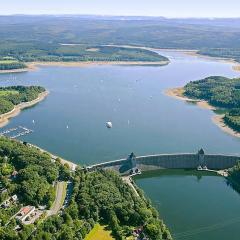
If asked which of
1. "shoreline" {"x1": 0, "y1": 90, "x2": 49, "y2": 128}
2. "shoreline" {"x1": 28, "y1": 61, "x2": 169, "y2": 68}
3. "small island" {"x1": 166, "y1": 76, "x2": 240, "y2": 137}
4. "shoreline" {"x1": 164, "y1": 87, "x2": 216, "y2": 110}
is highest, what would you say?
"small island" {"x1": 166, "y1": 76, "x2": 240, "y2": 137}

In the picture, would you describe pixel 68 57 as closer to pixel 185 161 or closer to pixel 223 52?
pixel 223 52

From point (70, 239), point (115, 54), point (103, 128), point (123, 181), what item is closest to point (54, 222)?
point (70, 239)

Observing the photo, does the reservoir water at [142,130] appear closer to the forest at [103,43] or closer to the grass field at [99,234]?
the grass field at [99,234]

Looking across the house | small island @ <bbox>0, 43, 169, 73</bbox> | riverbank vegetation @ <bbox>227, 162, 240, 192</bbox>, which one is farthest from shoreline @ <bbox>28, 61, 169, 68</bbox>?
the house

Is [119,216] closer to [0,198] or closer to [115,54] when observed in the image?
[0,198]

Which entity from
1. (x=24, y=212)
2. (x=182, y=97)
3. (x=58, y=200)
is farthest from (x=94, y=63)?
(x=24, y=212)

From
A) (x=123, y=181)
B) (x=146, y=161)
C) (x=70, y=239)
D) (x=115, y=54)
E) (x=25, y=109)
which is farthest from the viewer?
(x=115, y=54)

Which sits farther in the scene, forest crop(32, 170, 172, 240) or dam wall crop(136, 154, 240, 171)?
dam wall crop(136, 154, 240, 171)

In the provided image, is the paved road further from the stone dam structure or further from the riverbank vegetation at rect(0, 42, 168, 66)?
the riverbank vegetation at rect(0, 42, 168, 66)
